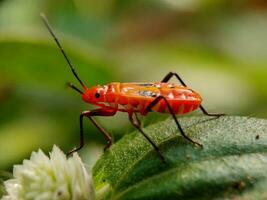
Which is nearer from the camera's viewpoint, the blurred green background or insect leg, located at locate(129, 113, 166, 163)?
insect leg, located at locate(129, 113, 166, 163)

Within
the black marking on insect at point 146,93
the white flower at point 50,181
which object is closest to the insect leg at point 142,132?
the black marking on insect at point 146,93

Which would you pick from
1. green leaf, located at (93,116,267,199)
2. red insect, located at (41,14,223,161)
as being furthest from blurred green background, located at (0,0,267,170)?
green leaf, located at (93,116,267,199)

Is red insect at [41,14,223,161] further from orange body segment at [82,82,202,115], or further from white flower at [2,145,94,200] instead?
white flower at [2,145,94,200]

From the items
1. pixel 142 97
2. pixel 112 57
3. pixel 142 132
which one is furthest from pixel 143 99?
pixel 112 57

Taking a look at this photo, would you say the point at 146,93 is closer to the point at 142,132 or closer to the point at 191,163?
the point at 142,132

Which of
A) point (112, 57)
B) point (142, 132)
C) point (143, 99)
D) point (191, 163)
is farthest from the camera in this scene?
point (112, 57)

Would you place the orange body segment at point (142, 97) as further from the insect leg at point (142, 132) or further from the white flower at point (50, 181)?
the white flower at point (50, 181)
